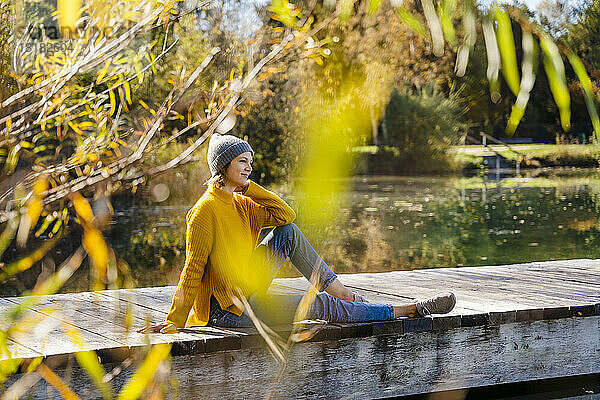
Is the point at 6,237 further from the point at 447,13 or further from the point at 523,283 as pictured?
the point at 523,283

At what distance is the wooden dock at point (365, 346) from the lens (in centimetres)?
312

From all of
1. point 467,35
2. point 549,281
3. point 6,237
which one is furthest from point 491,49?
point 549,281

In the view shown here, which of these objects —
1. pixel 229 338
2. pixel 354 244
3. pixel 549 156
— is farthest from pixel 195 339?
pixel 549 156

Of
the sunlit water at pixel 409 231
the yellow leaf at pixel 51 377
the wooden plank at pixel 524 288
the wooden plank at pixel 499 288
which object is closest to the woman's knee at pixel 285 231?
the yellow leaf at pixel 51 377

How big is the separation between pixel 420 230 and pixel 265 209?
7836 millimetres

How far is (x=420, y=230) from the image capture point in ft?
36.4

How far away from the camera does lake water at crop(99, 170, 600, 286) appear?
8820mm

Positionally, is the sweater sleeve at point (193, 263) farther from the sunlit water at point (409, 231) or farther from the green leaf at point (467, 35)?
the sunlit water at point (409, 231)

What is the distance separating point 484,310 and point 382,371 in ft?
1.81

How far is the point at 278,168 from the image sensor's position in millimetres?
14320

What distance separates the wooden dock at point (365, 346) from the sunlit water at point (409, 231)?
362 cm

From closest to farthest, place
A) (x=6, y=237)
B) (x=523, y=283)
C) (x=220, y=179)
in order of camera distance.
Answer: (x=6, y=237) < (x=220, y=179) < (x=523, y=283)

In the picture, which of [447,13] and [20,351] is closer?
[447,13]

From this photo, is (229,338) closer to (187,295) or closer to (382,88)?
(187,295)
